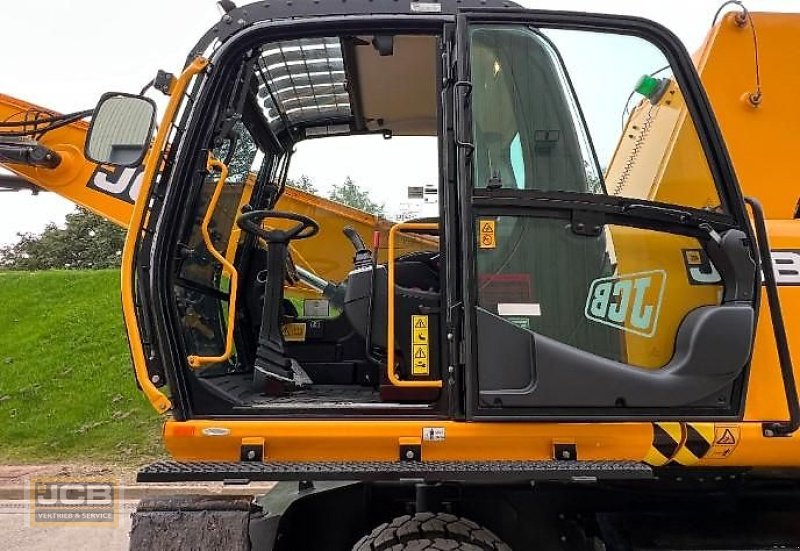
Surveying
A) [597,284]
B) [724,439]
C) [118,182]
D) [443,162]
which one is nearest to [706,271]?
[597,284]

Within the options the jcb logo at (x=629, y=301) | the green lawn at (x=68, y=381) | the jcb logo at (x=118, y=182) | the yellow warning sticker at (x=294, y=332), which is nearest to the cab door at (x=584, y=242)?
the jcb logo at (x=629, y=301)

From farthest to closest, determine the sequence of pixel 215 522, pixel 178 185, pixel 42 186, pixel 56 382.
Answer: pixel 56 382 < pixel 42 186 < pixel 178 185 < pixel 215 522

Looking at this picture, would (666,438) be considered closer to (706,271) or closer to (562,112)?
(706,271)

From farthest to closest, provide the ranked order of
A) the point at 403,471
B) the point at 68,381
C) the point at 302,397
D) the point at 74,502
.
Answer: the point at 68,381 → the point at 74,502 → the point at 302,397 → the point at 403,471

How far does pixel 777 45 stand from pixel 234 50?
90.0 inches

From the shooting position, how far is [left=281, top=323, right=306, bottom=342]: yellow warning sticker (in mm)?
3754

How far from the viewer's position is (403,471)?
2.32 metres

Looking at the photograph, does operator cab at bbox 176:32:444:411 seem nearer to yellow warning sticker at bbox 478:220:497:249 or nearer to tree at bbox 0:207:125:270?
yellow warning sticker at bbox 478:220:497:249

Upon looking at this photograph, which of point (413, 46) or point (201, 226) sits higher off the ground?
point (413, 46)

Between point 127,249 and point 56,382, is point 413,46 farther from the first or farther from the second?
point 56,382

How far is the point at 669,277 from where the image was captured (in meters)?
2.51

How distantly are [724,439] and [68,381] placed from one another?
906cm

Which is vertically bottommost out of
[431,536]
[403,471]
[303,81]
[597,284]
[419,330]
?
[431,536]

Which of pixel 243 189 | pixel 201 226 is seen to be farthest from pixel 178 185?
pixel 243 189
